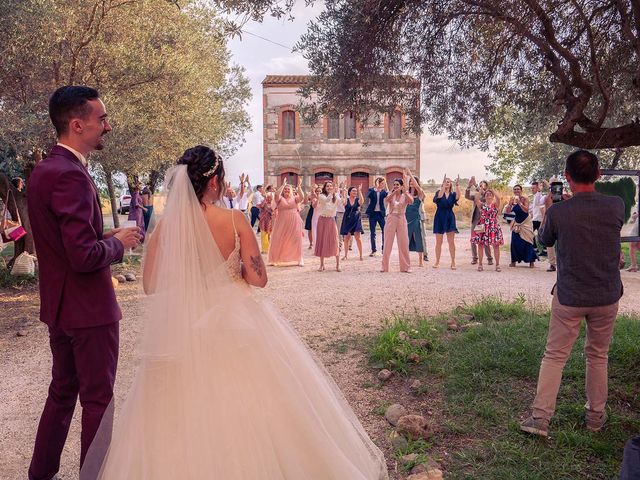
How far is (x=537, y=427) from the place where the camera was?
13.4 feet

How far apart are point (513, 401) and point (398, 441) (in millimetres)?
1245

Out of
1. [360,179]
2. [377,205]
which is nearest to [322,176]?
[360,179]

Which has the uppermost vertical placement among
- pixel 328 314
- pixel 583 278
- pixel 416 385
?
pixel 583 278

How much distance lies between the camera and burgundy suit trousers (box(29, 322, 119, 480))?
10.0ft

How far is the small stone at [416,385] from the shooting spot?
525cm

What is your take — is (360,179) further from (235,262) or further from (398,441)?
(235,262)

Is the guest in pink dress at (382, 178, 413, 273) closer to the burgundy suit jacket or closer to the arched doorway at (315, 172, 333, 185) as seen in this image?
the burgundy suit jacket

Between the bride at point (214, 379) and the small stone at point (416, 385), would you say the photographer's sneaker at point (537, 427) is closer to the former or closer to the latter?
the small stone at point (416, 385)

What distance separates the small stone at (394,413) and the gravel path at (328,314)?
76 millimetres

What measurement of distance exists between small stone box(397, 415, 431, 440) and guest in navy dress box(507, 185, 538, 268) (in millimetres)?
10223

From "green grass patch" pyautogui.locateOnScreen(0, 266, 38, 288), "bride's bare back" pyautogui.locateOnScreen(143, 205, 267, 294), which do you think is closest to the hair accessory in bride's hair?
"bride's bare back" pyautogui.locateOnScreen(143, 205, 267, 294)

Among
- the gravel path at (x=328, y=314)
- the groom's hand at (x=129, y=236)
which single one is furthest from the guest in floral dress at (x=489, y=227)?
the groom's hand at (x=129, y=236)

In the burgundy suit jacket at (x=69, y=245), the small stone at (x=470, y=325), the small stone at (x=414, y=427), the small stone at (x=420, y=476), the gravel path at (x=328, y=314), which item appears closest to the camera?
the burgundy suit jacket at (x=69, y=245)

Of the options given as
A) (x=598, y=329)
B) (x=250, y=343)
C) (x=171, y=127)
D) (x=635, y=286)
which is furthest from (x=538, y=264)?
(x=250, y=343)
